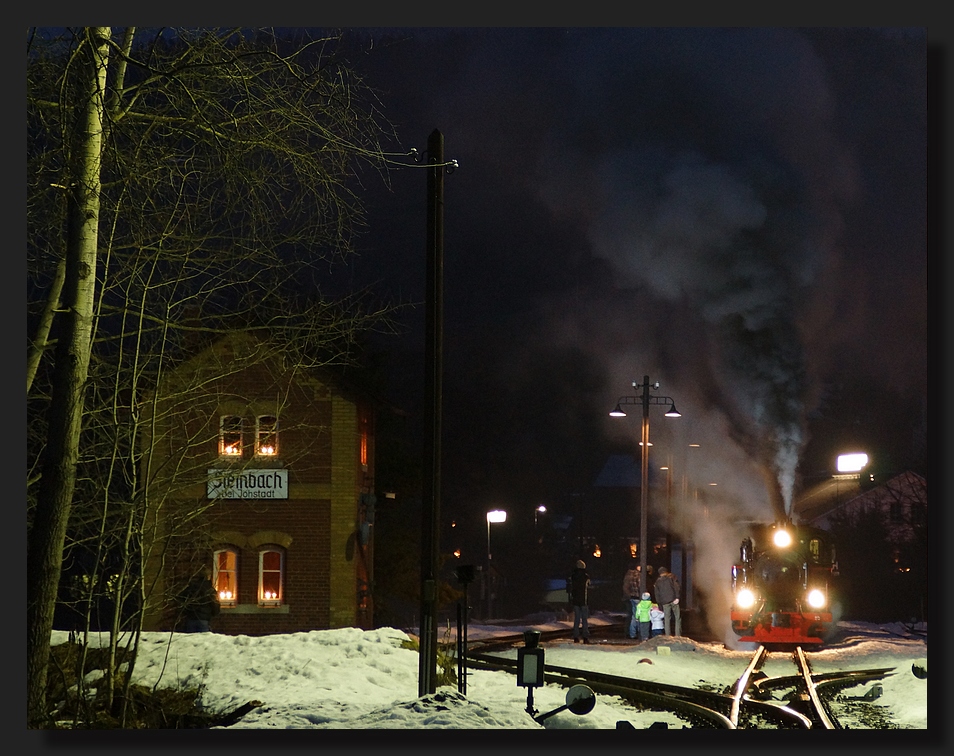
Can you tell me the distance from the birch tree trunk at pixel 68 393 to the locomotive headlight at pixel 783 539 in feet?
46.7

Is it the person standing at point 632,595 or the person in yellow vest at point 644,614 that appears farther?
the person standing at point 632,595

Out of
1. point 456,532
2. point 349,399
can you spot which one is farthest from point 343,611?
point 456,532

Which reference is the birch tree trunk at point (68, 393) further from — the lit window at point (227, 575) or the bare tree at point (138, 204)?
the lit window at point (227, 575)

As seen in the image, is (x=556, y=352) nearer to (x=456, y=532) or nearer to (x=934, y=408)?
(x=456, y=532)

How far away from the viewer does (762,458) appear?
2616 centimetres

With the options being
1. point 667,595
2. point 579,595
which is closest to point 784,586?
point 667,595

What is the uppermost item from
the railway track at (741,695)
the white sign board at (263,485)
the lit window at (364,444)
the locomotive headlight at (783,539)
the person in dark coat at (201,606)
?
the lit window at (364,444)

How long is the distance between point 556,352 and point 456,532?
1125 centimetres

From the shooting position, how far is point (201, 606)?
14.8 meters

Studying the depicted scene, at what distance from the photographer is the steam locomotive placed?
→ 1900cm

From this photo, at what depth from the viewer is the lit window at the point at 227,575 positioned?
1804 cm

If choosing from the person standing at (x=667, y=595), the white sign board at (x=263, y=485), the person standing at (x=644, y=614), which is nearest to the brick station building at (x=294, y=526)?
the white sign board at (x=263, y=485)

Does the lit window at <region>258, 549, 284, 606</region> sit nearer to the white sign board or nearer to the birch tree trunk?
the white sign board

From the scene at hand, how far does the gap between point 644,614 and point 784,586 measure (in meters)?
2.70
